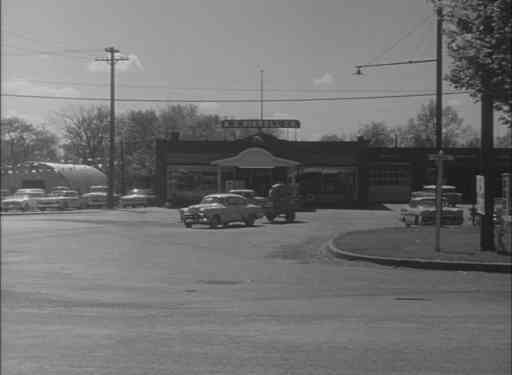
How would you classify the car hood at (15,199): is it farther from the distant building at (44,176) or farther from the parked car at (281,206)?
the parked car at (281,206)

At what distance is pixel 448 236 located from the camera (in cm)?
2173

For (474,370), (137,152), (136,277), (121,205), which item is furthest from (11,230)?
(137,152)

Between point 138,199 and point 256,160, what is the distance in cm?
905

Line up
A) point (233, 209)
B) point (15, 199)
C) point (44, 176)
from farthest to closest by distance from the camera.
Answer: point (233, 209)
point (44, 176)
point (15, 199)

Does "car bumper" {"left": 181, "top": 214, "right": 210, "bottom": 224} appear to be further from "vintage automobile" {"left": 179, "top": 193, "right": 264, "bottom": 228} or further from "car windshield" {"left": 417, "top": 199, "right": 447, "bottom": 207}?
"car windshield" {"left": 417, "top": 199, "right": 447, "bottom": 207}

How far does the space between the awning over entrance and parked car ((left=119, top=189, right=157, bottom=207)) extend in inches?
263

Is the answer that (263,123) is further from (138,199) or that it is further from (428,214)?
(428,214)

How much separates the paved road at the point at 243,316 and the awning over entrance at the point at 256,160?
89.2 ft

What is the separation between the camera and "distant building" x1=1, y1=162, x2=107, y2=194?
459 cm

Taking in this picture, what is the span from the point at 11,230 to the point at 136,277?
306 inches

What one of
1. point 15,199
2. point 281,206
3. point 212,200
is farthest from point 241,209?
point 15,199

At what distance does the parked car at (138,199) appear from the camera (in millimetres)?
48656

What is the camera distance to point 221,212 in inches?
1123

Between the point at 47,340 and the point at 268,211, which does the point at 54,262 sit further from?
the point at 268,211
